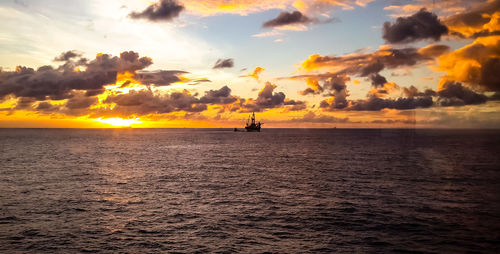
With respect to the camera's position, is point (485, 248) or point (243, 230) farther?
point (243, 230)

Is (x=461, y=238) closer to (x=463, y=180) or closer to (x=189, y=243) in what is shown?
(x=189, y=243)

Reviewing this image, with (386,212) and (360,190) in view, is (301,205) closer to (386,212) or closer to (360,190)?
(386,212)

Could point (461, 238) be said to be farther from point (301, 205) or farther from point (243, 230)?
point (243, 230)

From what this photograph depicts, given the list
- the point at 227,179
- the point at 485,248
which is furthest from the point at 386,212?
the point at 227,179

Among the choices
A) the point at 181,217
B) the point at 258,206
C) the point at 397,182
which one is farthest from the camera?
the point at 397,182

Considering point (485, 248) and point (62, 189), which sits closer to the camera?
point (485, 248)

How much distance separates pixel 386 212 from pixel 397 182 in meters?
22.6

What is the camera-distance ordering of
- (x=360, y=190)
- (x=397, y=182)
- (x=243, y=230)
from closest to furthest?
(x=243, y=230), (x=360, y=190), (x=397, y=182)

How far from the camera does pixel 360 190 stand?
49188 millimetres

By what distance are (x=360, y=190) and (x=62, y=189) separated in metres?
47.0

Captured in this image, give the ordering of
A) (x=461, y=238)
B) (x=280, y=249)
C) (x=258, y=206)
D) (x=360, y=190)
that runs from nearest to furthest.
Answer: (x=280, y=249) < (x=461, y=238) < (x=258, y=206) < (x=360, y=190)

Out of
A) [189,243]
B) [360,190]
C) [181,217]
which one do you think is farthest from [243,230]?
[360,190]

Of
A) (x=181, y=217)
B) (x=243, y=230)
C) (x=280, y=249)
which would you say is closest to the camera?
(x=280, y=249)

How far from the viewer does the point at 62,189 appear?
163 ft
